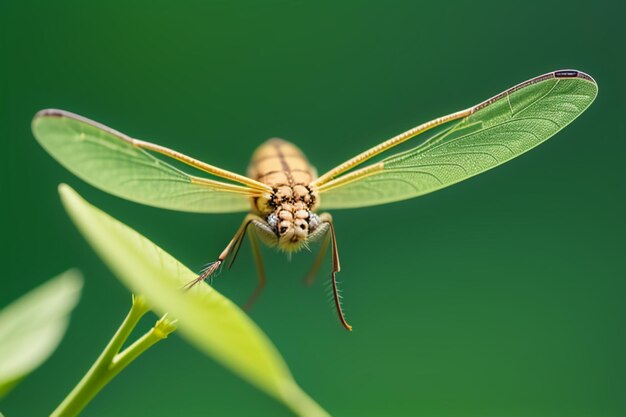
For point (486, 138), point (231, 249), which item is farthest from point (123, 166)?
point (486, 138)

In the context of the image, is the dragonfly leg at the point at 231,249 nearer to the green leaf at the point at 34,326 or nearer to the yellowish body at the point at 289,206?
the yellowish body at the point at 289,206

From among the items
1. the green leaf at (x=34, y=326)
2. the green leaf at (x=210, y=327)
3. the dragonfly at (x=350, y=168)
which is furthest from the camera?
the dragonfly at (x=350, y=168)

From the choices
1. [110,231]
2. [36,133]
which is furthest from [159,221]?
[110,231]

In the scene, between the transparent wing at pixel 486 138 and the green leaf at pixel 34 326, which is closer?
the green leaf at pixel 34 326

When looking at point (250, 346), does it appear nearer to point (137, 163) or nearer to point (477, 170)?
point (137, 163)

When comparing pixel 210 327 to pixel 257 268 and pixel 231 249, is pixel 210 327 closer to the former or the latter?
pixel 231 249

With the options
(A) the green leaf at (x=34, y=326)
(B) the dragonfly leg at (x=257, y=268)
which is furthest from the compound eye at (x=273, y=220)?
(A) the green leaf at (x=34, y=326)
